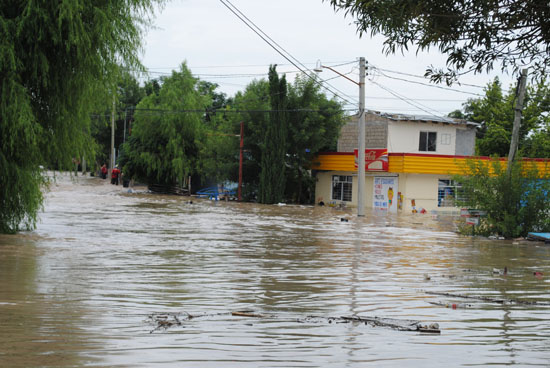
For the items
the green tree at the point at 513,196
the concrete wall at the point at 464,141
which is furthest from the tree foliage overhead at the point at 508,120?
the green tree at the point at 513,196

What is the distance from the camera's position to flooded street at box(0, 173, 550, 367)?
21.7ft

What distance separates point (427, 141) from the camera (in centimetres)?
5138

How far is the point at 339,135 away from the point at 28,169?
37.5 metres

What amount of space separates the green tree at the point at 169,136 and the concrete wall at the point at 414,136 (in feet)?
58.6

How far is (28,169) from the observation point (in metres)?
17.7

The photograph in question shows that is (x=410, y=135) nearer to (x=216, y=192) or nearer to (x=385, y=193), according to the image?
(x=385, y=193)

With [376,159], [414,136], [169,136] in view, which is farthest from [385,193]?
[169,136]

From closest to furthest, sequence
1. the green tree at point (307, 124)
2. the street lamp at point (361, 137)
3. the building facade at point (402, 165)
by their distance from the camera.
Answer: the street lamp at point (361, 137) → the building facade at point (402, 165) → the green tree at point (307, 124)

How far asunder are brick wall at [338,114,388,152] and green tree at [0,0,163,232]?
33.9 meters

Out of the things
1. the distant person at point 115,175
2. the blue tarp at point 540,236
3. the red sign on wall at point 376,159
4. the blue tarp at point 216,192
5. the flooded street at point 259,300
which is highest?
the red sign on wall at point 376,159

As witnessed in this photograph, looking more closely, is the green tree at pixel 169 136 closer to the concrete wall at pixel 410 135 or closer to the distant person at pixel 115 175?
the distant person at pixel 115 175

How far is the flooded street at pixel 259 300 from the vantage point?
21.7ft

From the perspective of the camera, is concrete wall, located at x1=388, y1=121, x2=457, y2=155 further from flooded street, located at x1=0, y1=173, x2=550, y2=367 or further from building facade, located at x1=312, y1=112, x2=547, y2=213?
flooded street, located at x1=0, y1=173, x2=550, y2=367

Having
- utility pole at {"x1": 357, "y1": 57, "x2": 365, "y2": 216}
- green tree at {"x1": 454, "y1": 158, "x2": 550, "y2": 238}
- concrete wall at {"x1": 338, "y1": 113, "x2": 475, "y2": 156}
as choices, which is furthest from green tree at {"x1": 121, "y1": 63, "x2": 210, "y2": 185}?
green tree at {"x1": 454, "y1": 158, "x2": 550, "y2": 238}
